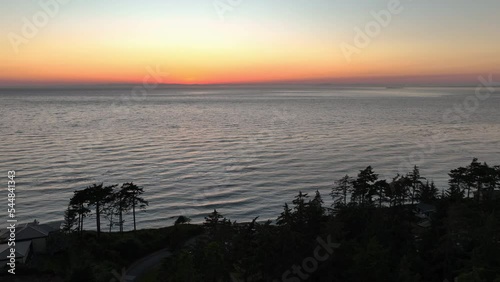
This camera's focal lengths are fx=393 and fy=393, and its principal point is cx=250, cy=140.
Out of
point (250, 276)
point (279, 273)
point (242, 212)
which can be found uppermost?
point (279, 273)

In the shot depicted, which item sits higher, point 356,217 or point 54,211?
point 356,217

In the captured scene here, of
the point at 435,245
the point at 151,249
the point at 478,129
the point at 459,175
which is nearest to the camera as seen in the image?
the point at 435,245

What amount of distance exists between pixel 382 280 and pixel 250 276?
10.9 metres

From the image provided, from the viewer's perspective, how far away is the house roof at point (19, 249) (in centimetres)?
4006

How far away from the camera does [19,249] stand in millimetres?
41469

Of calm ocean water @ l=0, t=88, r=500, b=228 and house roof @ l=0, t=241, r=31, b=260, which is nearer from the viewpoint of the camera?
house roof @ l=0, t=241, r=31, b=260

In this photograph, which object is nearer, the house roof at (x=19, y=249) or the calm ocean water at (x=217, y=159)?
the house roof at (x=19, y=249)

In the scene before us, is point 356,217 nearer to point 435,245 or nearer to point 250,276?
point 435,245

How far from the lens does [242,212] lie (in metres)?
63.2

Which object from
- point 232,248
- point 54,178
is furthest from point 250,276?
point 54,178

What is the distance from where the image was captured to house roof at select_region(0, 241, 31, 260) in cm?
4006

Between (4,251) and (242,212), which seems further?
(242,212)

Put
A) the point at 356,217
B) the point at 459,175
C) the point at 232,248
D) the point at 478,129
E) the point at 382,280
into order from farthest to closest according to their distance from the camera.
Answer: the point at 478,129 < the point at 459,175 < the point at 356,217 < the point at 232,248 < the point at 382,280

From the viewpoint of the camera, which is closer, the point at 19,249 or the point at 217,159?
the point at 19,249
